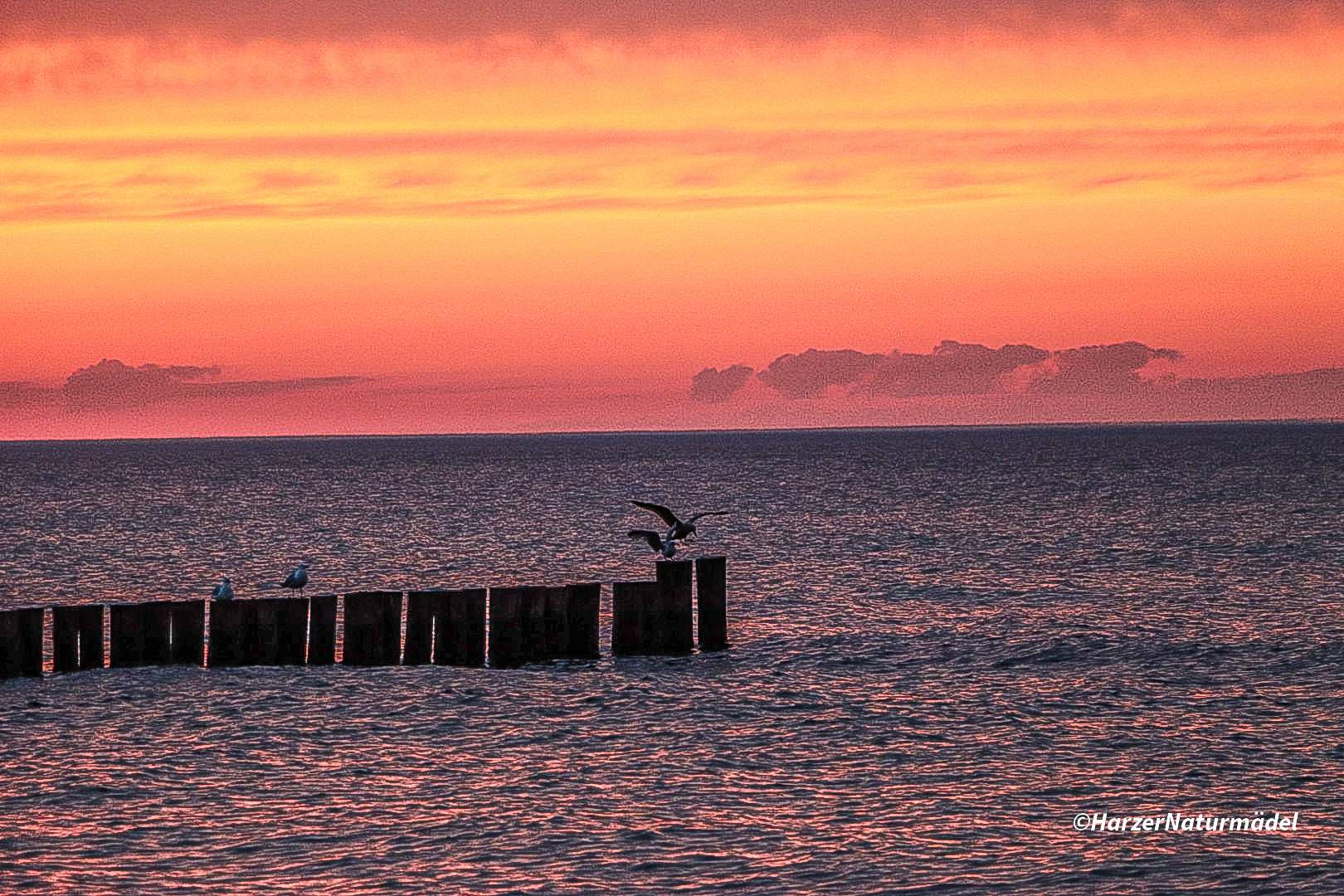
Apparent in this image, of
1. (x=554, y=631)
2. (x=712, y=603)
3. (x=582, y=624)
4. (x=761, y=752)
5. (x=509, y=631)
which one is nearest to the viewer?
(x=761, y=752)

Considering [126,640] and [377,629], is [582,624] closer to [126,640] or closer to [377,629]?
[377,629]

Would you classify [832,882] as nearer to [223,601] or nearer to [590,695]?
[590,695]

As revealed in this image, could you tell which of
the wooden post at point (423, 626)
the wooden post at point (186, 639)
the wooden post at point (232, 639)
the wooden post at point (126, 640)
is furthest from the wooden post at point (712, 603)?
the wooden post at point (126, 640)

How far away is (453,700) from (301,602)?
4203mm

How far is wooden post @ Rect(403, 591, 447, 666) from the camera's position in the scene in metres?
24.7

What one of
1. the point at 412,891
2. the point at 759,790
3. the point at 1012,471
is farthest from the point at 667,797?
the point at 1012,471

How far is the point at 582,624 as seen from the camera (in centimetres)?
2552

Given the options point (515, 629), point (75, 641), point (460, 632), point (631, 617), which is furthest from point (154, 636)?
point (631, 617)

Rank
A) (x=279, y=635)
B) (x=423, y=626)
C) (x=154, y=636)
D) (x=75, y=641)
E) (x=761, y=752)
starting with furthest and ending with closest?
(x=423, y=626), (x=279, y=635), (x=154, y=636), (x=75, y=641), (x=761, y=752)

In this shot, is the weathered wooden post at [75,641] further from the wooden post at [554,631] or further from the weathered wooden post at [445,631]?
the wooden post at [554,631]

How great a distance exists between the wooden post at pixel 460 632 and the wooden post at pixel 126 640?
15.4 ft

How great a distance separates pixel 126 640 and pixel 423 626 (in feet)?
15.4

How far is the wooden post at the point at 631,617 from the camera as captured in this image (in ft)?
85.6

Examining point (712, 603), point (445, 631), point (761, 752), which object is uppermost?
point (712, 603)
